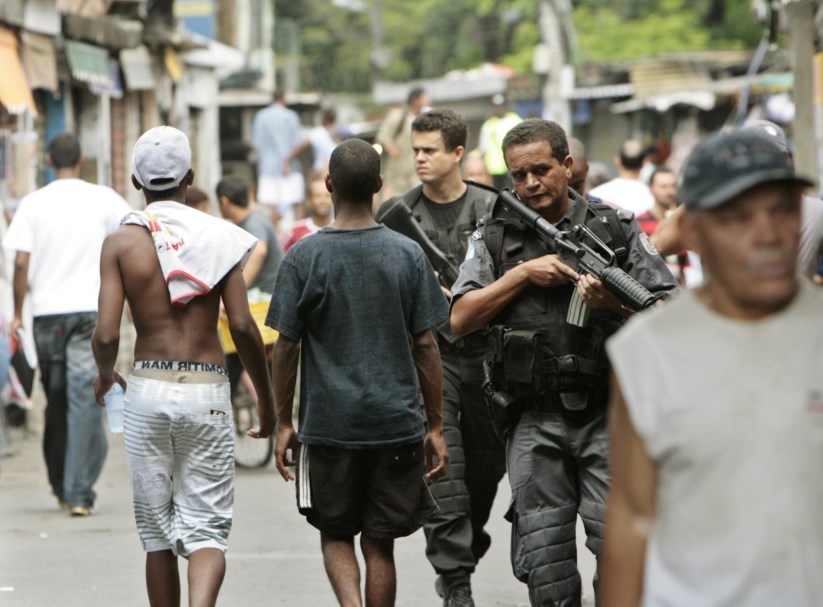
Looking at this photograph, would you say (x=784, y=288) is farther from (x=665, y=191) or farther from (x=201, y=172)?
(x=201, y=172)

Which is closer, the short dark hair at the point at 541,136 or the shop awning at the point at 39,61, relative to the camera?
the short dark hair at the point at 541,136

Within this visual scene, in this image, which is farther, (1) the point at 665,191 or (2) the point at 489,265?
(1) the point at 665,191

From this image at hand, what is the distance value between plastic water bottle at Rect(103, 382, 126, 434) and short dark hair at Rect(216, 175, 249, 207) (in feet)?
16.7

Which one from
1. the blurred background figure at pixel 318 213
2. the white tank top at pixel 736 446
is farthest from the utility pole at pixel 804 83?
the white tank top at pixel 736 446

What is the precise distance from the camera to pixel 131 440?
580 cm

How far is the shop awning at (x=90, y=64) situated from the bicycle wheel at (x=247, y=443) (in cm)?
488

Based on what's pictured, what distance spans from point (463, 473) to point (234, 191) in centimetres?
467

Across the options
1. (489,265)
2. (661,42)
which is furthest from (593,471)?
(661,42)

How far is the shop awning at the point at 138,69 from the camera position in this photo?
18.4m

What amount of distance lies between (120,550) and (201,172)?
15.4m

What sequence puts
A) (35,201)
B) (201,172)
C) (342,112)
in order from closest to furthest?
(35,201) → (201,172) → (342,112)

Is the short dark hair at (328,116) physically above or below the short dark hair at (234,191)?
below

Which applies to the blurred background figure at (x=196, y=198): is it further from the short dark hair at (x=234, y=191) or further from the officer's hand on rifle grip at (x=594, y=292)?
the officer's hand on rifle grip at (x=594, y=292)

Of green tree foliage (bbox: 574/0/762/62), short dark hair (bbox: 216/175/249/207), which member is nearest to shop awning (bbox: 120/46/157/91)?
short dark hair (bbox: 216/175/249/207)
